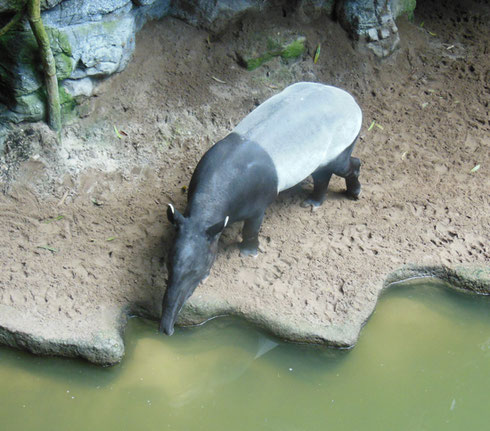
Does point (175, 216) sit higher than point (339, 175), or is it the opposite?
point (175, 216)

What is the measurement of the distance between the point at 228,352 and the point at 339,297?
2.90 ft

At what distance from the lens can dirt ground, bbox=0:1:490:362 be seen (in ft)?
14.4

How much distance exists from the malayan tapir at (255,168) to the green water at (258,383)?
435mm

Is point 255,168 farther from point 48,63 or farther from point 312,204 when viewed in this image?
point 48,63

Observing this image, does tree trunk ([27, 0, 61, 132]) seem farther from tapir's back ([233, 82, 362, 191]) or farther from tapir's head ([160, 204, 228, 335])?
tapir's head ([160, 204, 228, 335])

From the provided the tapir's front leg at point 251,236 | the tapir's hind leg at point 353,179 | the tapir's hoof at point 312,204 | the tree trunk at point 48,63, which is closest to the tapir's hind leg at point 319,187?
the tapir's hoof at point 312,204

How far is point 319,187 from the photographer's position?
4.99 metres

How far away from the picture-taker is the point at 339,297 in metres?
4.45

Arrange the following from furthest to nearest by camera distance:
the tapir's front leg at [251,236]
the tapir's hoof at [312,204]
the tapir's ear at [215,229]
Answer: the tapir's hoof at [312,204] < the tapir's front leg at [251,236] < the tapir's ear at [215,229]

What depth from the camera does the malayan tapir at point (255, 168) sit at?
157 inches

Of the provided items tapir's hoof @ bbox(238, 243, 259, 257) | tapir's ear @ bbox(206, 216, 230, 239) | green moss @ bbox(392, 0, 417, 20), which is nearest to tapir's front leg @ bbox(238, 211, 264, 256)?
tapir's hoof @ bbox(238, 243, 259, 257)

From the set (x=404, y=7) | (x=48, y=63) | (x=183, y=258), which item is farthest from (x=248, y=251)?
(x=404, y=7)

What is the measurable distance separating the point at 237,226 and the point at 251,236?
356 millimetres

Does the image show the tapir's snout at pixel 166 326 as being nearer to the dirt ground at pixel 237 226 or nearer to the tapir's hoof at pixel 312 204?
the dirt ground at pixel 237 226
